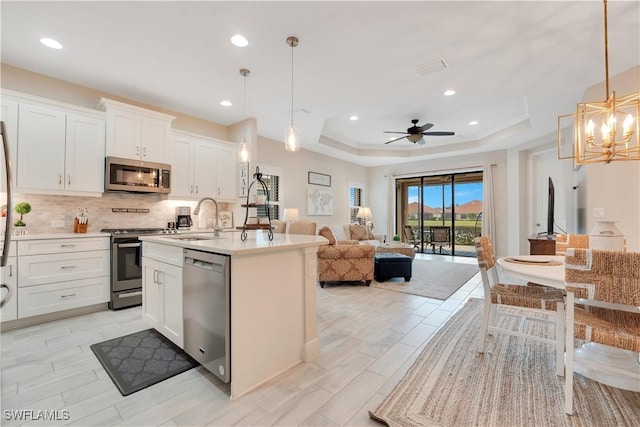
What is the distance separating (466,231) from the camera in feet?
26.9

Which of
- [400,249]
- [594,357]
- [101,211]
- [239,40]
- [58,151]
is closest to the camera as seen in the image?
[594,357]

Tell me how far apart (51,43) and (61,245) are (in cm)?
207

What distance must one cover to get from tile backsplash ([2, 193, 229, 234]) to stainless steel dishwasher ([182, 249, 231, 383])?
2.61m

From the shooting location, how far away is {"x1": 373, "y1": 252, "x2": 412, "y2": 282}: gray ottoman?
15.5ft

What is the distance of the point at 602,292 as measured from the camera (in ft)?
5.12

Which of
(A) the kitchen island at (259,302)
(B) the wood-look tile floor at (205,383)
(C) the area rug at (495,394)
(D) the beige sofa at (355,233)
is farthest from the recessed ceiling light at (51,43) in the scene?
(D) the beige sofa at (355,233)

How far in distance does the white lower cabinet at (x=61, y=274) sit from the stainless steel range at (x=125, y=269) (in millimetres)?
86

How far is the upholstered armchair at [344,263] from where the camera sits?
4.41 metres

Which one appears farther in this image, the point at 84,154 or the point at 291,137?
the point at 84,154

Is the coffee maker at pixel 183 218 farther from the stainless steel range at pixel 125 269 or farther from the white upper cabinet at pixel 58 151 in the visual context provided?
the white upper cabinet at pixel 58 151

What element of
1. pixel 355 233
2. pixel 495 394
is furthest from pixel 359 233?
pixel 495 394

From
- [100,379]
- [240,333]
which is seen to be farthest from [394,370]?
[100,379]

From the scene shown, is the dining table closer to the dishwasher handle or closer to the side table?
the dishwasher handle

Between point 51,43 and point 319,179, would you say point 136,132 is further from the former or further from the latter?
point 319,179
